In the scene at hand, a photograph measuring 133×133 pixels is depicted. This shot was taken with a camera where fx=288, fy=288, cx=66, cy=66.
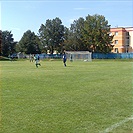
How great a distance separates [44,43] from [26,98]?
97314 millimetres

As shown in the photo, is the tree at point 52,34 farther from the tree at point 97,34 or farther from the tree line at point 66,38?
the tree at point 97,34

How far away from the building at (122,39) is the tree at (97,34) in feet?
57.3

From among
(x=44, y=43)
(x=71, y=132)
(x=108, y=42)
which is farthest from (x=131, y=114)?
(x=44, y=43)

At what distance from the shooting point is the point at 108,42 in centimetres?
9075

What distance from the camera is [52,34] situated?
355 feet

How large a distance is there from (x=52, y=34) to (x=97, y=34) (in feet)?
77.1

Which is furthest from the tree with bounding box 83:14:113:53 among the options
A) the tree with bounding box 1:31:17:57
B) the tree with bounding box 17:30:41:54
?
the tree with bounding box 1:31:17:57

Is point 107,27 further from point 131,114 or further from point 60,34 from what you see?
point 131,114

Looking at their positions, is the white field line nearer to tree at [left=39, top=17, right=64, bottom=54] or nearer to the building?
tree at [left=39, top=17, right=64, bottom=54]

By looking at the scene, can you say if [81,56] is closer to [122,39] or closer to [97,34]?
[97,34]

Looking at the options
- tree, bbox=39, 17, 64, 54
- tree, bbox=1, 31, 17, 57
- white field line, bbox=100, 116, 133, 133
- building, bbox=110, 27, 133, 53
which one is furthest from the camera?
building, bbox=110, 27, 133, 53

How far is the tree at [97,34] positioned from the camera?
297 ft

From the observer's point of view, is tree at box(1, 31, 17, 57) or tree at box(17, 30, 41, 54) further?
tree at box(17, 30, 41, 54)

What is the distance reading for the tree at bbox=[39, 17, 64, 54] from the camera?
107000mm
